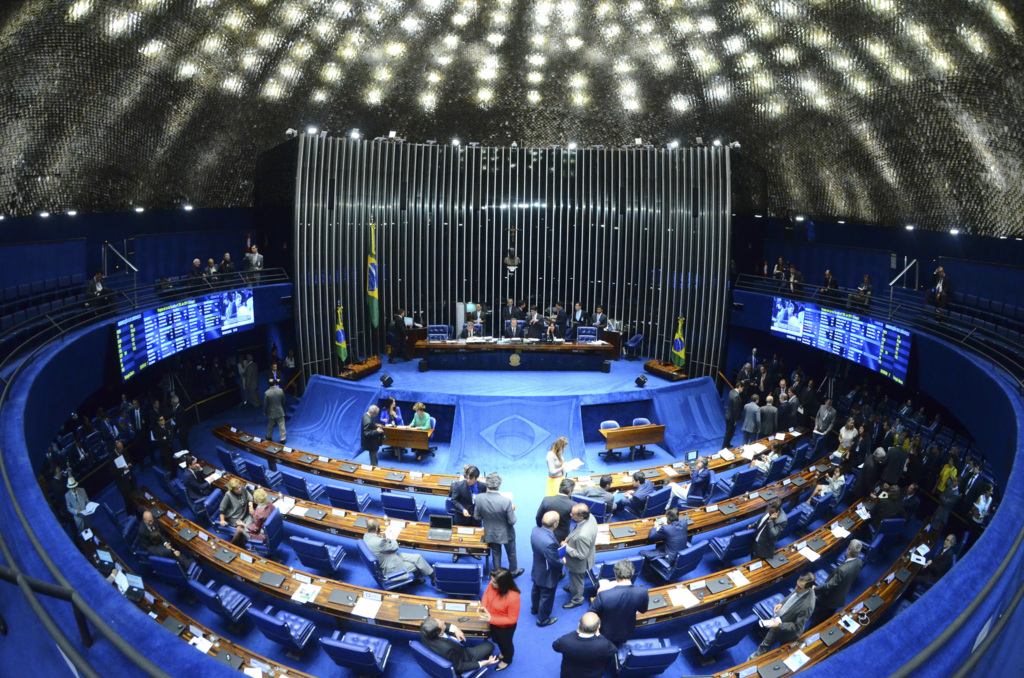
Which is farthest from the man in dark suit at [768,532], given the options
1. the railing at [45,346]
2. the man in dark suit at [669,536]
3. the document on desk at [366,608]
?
the railing at [45,346]

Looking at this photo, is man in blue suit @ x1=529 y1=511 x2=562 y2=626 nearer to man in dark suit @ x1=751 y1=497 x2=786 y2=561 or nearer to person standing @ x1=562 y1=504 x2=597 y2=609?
person standing @ x1=562 y1=504 x2=597 y2=609

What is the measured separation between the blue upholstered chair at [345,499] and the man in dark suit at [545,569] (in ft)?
10.8

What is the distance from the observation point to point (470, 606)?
709 centimetres

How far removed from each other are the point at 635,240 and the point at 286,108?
33.5 feet

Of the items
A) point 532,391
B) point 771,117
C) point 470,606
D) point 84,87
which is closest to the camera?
point 470,606

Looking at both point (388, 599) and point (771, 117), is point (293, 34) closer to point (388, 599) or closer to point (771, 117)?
point (771, 117)

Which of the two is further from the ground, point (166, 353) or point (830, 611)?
point (166, 353)

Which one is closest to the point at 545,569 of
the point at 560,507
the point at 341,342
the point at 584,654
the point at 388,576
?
the point at 560,507

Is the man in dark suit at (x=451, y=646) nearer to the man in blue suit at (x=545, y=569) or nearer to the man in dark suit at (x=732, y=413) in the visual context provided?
the man in blue suit at (x=545, y=569)

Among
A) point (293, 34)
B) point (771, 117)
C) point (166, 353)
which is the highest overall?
point (293, 34)

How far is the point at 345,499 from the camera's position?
989 centimetres

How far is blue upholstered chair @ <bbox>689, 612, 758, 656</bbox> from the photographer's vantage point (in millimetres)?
6840

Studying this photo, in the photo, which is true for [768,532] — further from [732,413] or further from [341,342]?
[341,342]

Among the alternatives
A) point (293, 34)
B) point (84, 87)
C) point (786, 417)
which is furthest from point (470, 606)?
point (293, 34)
